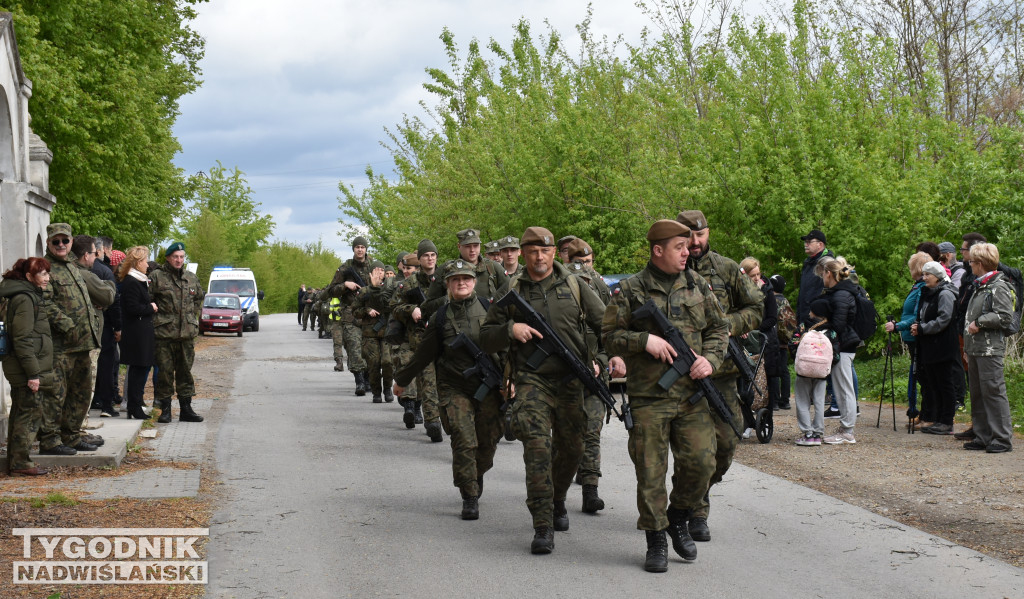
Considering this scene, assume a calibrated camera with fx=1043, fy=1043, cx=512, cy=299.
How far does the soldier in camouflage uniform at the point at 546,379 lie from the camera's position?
6.44 m

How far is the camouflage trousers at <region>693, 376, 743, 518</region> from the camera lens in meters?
6.57

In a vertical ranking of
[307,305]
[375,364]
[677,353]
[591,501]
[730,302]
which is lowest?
[591,501]

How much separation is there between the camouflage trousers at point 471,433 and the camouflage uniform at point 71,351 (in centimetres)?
360

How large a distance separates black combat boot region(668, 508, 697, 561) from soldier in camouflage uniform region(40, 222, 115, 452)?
544 cm

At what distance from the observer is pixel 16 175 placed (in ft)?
37.0

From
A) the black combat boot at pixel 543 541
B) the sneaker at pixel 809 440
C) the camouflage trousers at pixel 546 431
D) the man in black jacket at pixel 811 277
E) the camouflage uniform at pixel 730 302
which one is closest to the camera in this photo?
the black combat boot at pixel 543 541

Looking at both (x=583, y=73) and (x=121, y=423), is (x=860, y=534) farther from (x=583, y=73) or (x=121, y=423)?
(x=583, y=73)

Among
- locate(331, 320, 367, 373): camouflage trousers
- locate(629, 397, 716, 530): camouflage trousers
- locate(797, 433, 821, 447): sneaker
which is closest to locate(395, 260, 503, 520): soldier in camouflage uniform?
locate(629, 397, 716, 530): camouflage trousers

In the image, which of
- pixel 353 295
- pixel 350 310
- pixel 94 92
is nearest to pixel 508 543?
pixel 353 295

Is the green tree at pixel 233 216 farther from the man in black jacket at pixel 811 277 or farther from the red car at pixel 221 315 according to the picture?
the man in black jacket at pixel 811 277

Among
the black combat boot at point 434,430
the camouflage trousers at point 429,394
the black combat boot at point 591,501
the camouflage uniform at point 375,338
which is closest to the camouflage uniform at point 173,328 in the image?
the camouflage uniform at point 375,338

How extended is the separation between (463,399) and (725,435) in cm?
202

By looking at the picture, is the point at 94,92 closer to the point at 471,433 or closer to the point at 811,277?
the point at 811,277

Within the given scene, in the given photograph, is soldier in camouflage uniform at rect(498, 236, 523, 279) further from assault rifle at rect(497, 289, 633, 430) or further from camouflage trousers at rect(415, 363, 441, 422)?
assault rifle at rect(497, 289, 633, 430)
